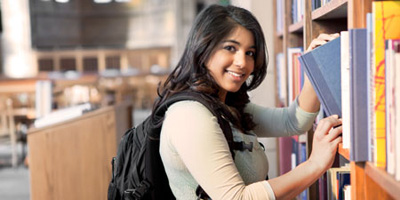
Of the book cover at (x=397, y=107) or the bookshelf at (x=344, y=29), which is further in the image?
the bookshelf at (x=344, y=29)

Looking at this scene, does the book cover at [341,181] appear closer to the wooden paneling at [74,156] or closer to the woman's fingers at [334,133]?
the woman's fingers at [334,133]

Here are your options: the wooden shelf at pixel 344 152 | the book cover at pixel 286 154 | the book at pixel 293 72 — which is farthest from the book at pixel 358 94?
the book cover at pixel 286 154

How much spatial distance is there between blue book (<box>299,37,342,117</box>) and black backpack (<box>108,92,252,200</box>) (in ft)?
0.80

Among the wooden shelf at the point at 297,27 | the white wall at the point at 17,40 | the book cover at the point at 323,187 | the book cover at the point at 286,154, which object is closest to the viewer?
the book cover at the point at 323,187

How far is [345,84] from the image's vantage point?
1.08 metres

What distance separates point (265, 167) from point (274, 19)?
1670 millimetres

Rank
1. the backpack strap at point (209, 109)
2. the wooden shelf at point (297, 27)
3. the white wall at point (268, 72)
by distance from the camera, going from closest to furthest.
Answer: the backpack strap at point (209, 109)
the wooden shelf at point (297, 27)
the white wall at point (268, 72)

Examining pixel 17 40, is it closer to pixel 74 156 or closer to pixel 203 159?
pixel 74 156

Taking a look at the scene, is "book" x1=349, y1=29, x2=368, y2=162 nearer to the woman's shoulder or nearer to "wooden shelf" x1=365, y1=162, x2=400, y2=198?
"wooden shelf" x1=365, y1=162, x2=400, y2=198

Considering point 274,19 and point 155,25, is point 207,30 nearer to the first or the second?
point 274,19

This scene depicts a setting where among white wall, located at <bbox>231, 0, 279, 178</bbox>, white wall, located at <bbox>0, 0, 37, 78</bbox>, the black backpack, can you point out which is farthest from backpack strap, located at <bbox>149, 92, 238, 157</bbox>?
white wall, located at <bbox>0, 0, 37, 78</bbox>

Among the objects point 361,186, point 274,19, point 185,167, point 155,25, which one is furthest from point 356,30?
point 155,25

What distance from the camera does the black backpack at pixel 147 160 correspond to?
4.17 feet

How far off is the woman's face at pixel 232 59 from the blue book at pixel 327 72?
0.55ft
